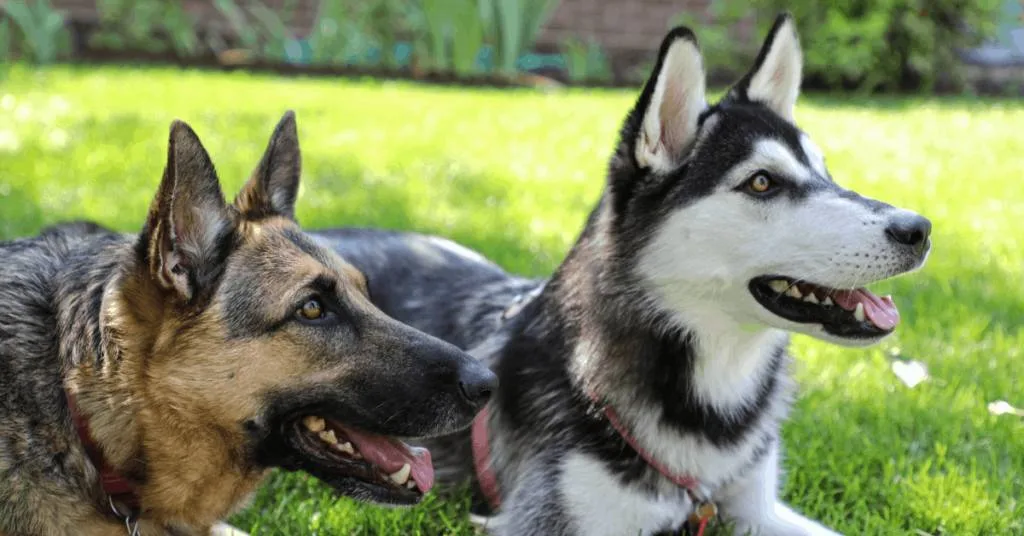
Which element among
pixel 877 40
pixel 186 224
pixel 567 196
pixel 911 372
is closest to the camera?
pixel 186 224

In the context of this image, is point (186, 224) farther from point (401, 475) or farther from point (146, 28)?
point (146, 28)

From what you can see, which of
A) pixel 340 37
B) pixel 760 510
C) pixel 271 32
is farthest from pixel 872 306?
pixel 271 32

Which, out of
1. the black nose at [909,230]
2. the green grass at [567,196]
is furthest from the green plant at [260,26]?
the black nose at [909,230]

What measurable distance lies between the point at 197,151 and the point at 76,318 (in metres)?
0.63

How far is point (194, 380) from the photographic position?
8.91ft

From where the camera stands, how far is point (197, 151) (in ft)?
8.54

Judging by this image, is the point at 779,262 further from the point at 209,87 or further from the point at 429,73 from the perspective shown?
the point at 429,73

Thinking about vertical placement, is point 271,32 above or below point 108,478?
below

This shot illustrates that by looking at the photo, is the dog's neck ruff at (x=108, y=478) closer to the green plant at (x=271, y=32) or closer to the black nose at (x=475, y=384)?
the black nose at (x=475, y=384)

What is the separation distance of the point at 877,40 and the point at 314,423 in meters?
12.5

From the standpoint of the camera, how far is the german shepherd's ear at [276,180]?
124 inches

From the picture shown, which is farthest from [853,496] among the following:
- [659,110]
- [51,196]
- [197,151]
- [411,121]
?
[411,121]

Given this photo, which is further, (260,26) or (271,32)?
(260,26)

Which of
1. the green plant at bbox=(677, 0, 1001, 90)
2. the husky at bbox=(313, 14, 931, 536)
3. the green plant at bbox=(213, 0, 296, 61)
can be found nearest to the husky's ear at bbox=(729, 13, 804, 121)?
the husky at bbox=(313, 14, 931, 536)
